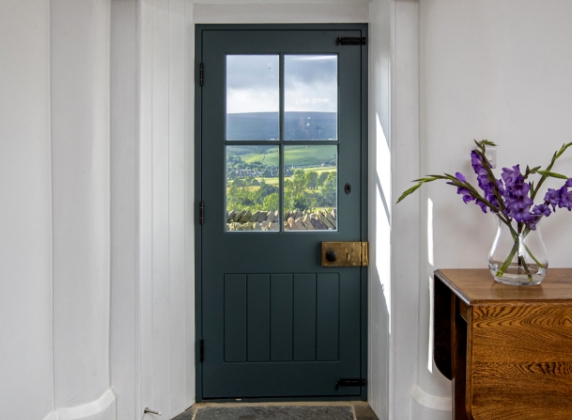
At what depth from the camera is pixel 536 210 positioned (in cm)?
183

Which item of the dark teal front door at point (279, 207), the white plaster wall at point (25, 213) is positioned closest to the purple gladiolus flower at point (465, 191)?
the dark teal front door at point (279, 207)

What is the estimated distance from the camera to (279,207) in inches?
105

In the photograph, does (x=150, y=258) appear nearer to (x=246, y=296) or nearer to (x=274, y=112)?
(x=246, y=296)

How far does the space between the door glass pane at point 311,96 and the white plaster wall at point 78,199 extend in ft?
3.08

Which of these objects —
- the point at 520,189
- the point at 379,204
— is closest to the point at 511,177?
the point at 520,189

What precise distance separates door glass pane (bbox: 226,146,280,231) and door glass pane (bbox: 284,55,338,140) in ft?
0.62

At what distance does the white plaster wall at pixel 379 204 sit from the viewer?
2.37 m

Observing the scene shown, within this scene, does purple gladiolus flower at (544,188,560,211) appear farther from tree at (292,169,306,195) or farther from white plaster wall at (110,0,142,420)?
white plaster wall at (110,0,142,420)

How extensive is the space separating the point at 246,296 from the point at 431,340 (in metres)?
0.98

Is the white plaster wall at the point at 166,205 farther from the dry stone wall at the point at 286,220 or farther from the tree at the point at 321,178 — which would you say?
the tree at the point at 321,178

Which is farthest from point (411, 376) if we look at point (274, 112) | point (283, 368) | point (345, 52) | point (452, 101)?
point (345, 52)

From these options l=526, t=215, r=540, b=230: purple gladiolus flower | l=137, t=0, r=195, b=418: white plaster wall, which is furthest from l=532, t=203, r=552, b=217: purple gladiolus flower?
l=137, t=0, r=195, b=418: white plaster wall

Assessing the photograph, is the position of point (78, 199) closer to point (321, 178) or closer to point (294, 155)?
point (294, 155)

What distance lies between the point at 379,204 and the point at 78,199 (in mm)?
1387
